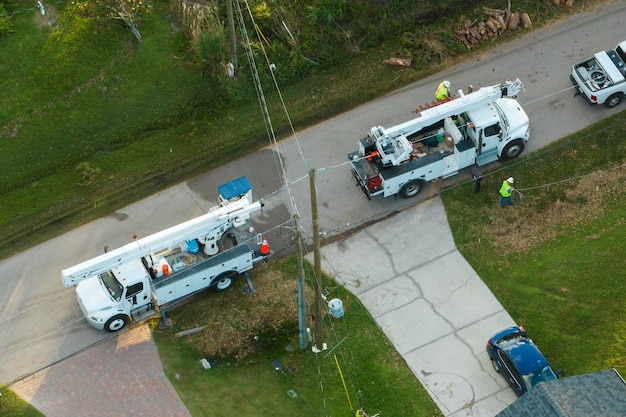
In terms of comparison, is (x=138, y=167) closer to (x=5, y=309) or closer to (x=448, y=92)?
(x=5, y=309)

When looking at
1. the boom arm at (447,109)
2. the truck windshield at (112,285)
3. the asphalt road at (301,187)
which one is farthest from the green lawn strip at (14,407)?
the boom arm at (447,109)

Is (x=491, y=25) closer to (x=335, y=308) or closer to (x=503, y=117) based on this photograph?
(x=503, y=117)

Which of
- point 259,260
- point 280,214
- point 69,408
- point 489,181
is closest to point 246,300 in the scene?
point 259,260

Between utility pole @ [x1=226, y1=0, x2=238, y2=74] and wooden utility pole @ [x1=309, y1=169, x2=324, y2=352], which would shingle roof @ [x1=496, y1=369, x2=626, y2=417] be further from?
utility pole @ [x1=226, y1=0, x2=238, y2=74]

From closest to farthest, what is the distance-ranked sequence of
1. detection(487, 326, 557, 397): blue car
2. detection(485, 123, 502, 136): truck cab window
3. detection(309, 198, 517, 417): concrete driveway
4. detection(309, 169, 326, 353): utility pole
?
detection(309, 169, 326, 353): utility pole
detection(487, 326, 557, 397): blue car
detection(309, 198, 517, 417): concrete driveway
detection(485, 123, 502, 136): truck cab window

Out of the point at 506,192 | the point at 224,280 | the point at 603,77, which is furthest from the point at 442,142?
the point at 224,280

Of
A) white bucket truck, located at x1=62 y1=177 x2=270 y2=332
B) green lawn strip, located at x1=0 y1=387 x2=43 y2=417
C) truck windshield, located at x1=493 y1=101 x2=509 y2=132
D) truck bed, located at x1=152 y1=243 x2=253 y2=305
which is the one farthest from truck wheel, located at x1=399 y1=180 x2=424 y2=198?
green lawn strip, located at x1=0 y1=387 x2=43 y2=417
